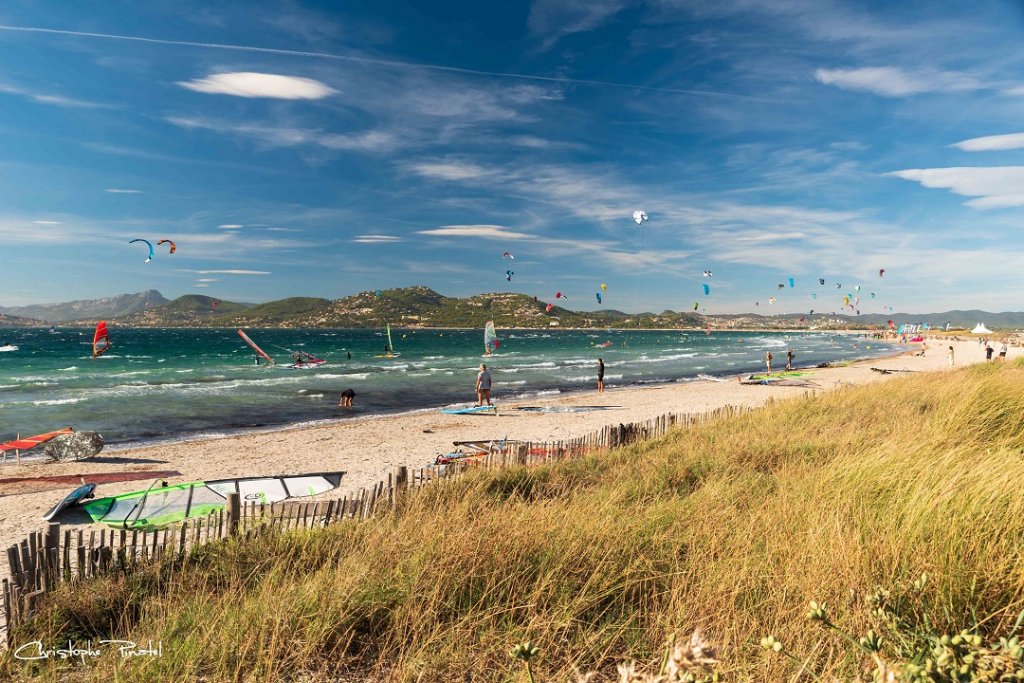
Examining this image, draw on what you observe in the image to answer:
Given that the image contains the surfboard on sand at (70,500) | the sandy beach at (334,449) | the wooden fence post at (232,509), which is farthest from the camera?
the sandy beach at (334,449)

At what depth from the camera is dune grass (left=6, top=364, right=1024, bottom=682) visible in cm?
320

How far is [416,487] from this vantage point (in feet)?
22.5

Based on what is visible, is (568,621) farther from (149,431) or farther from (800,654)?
(149,431)

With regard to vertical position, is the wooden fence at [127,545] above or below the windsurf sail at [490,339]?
below

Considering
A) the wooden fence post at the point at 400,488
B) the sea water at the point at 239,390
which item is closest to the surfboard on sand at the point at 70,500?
Result: the wooden fence post at the point at 400,488

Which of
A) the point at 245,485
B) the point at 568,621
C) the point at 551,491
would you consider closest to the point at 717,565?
the point at 568,621

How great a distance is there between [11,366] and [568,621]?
68.9 metres
